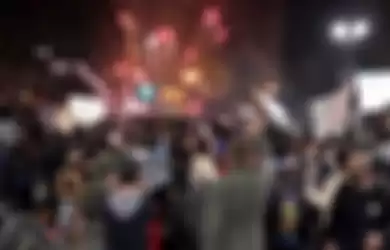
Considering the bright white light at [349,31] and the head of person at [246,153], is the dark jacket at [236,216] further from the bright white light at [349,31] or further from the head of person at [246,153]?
the bright white light at [349,31]

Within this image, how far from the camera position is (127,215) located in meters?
1.07

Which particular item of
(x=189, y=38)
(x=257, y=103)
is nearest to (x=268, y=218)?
(x=257, y=103)

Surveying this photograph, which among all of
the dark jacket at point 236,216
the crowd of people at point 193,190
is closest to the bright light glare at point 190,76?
the crowd of people at point 193,190

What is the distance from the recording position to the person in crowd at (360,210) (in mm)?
1054

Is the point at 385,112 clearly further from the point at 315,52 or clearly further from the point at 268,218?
the point at 268,218

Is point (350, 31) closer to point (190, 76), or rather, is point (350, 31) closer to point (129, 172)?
point (190, 76)

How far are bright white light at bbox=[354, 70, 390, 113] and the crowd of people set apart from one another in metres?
0.07

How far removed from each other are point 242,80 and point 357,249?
34 cm

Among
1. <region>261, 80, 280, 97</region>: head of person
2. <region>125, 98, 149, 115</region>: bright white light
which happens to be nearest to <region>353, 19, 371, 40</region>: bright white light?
<region>261, 80, 280, 97</region>: head of person

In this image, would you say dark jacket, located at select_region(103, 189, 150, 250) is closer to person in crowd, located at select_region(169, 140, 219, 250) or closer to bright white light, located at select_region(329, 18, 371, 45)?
person in crowd, located at select_region(169, 140, 219, 250)

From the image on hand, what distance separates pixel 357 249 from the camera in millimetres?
1056

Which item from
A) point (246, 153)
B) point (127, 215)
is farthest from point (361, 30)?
point (127, 215)

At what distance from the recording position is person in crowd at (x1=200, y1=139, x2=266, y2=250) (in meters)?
1.05

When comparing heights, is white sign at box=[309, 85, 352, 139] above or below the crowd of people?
above
